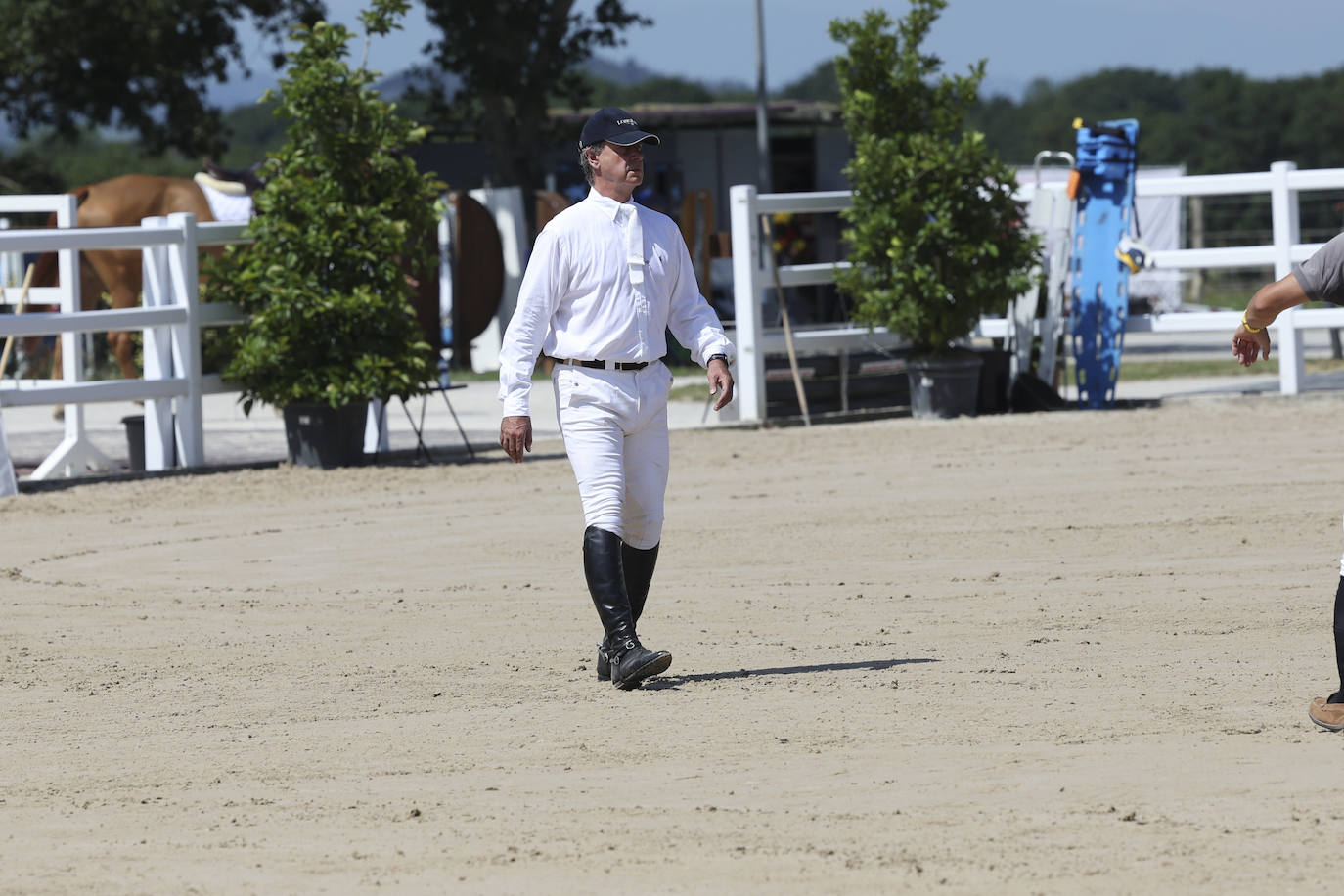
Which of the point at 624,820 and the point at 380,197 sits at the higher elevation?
the point at 380,197

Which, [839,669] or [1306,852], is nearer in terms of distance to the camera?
[1306,852]

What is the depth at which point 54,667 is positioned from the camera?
6.84 metres

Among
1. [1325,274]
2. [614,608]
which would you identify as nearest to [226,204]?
[614,608]

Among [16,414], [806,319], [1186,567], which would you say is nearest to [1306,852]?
[1186,567]

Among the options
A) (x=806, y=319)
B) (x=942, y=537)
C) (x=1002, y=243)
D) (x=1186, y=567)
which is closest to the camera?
(x=1186, y=567)

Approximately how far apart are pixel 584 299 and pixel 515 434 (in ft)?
1.73

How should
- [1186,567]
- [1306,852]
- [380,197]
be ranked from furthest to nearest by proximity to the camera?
[380,197] → [1186,567] → [1306,852]

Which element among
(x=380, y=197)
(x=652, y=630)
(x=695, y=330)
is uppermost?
(x=380, y=197)

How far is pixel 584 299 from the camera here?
6164 millimetres

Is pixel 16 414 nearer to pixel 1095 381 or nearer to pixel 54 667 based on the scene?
pixel 1095 381

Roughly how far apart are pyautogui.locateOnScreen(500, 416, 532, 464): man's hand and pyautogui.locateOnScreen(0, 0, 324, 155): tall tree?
21.8 metres

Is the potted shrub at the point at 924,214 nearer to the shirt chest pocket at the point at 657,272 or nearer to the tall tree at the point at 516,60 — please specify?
the shirt chest pocket at the point at 657,272

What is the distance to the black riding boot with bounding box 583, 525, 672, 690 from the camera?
6016 millimetres

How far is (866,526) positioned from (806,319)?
18390mm
